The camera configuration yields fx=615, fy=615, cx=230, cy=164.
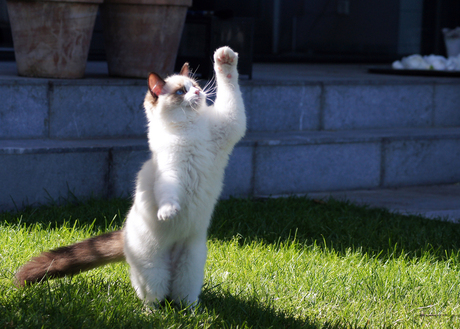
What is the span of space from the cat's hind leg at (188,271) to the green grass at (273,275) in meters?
0.07

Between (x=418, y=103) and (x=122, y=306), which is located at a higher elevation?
(x=418, y=103)

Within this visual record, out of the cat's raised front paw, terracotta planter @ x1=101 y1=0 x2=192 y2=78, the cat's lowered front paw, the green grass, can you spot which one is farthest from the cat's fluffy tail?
terracotta planter @ x1=101 y1=0 x2=192 y2=78

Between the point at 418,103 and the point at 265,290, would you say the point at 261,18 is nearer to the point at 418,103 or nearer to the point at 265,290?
the point at 418,103

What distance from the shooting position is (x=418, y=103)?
237 inches

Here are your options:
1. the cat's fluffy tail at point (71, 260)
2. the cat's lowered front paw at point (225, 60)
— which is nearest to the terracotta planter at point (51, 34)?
the cat's fluffy tail at point (71, 260)

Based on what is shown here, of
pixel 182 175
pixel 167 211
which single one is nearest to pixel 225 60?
pixel 182 175

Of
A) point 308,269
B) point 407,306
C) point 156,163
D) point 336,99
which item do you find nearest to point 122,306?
point 156,163

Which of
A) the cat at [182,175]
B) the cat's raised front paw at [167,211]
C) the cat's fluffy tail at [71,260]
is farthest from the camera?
the cat's fluffy tail at [71,260]

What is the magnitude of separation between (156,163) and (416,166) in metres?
3.66

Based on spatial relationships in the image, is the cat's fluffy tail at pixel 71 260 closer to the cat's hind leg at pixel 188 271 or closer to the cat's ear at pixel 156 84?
the cat's hind leg at pixel 188 271

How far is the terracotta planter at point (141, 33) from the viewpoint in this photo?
4.76m

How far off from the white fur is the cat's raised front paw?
20cm

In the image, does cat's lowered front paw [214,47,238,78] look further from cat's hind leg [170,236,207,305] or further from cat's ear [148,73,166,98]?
cat's hind leg [170,236,207,305]

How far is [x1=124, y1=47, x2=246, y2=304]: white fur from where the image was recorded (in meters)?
2.43
